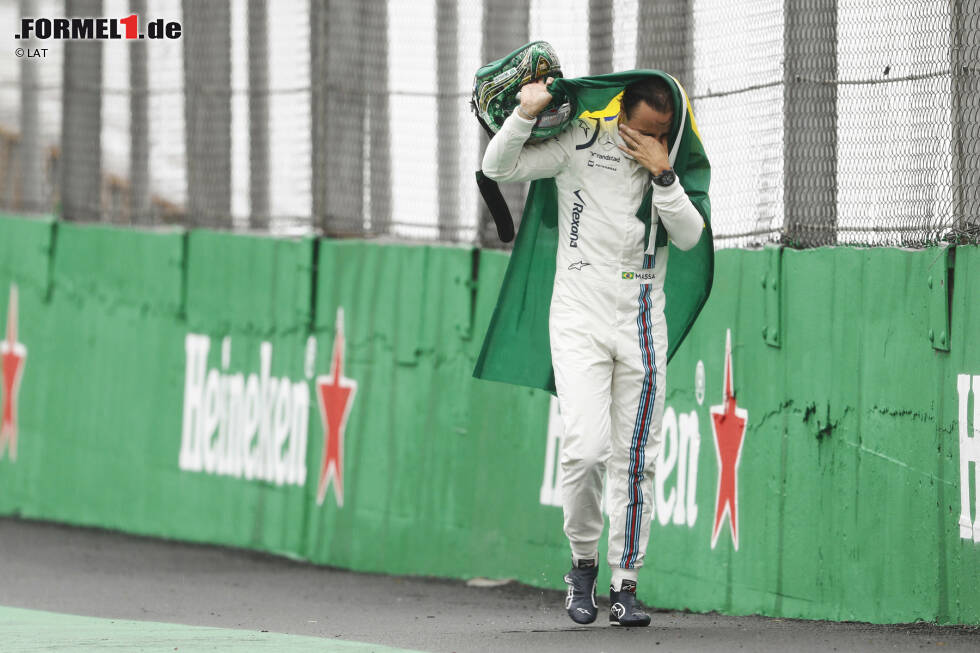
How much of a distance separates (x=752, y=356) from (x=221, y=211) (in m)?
5.47

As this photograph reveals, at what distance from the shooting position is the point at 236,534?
468 inches

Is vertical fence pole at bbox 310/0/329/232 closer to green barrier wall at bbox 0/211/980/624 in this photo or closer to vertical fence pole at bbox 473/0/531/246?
green barrier wall at bbox 0/211/980/624

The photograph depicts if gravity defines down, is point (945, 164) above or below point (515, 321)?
above

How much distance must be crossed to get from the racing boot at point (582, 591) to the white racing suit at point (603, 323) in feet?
0.15

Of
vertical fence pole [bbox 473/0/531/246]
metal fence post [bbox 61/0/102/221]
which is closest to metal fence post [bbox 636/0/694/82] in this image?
vertical fence pole [bbox 473/0/531/246]

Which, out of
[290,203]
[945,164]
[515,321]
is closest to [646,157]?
[515,321]

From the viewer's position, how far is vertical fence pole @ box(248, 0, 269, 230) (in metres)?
12.4

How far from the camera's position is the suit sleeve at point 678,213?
681cm

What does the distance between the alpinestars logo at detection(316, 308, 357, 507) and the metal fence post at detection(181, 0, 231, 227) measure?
196 cm

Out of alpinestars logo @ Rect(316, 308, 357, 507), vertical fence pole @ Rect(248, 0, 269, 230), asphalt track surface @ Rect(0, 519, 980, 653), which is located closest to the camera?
asphalt track surface @ Rect(0, 519, 980, 653)

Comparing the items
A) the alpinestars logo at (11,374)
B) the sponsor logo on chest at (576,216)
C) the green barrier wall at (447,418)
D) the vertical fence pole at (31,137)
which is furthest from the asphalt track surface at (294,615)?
the vertical fence pole at (31,137)

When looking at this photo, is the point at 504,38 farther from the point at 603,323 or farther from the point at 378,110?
the point at 603,323

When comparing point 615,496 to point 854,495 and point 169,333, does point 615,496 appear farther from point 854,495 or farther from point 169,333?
point 169,333

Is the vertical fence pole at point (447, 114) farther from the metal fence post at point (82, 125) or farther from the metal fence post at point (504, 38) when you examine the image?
the metal fence post at point (82, 125)
